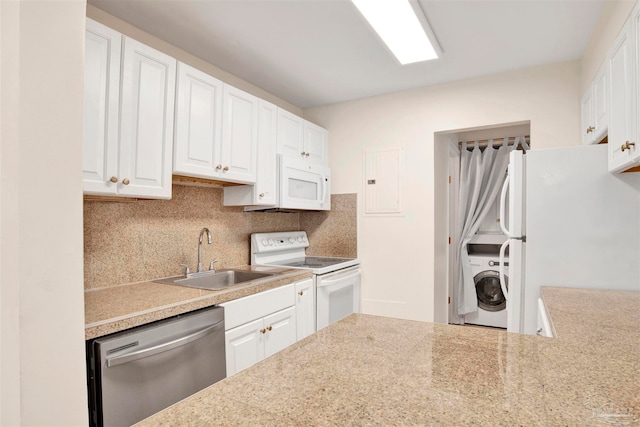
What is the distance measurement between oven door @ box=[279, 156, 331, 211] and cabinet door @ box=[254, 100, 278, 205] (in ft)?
0.29

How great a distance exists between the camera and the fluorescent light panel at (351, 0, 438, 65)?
1837 millimetres

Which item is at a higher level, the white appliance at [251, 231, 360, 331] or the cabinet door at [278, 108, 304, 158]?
the cabinet door at [278, 108, 304, 158]

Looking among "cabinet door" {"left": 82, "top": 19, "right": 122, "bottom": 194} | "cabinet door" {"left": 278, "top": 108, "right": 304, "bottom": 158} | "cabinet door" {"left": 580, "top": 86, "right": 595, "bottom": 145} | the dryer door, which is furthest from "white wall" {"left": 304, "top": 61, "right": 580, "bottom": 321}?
"cabinet door" {"left": 82, "top": 19, "right": 122, "bottom": 194}

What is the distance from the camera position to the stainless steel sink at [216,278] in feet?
7.39

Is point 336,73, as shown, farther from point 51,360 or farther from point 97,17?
point 51,360

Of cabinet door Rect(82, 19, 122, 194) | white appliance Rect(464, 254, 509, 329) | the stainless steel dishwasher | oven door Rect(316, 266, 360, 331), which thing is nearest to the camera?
the stainless steel dishwasher

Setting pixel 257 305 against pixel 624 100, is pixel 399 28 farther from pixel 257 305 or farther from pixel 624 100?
pixel 257 305

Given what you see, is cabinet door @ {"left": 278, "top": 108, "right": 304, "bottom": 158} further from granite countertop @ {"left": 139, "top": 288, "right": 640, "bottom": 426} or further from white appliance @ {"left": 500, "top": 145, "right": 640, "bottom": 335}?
granite countertop @ {"left": 139, "top": 288, "right": 640, "bottom": 426}

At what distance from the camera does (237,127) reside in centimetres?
242

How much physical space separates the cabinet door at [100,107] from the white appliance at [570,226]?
7.12 ft

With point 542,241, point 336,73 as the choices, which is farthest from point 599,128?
point 336,73

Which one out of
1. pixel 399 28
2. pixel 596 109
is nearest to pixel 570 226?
pixel 596 109

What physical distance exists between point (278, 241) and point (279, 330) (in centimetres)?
105

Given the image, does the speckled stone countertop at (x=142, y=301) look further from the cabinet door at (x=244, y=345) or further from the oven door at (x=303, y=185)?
the oven door at (x=303, y=185)
